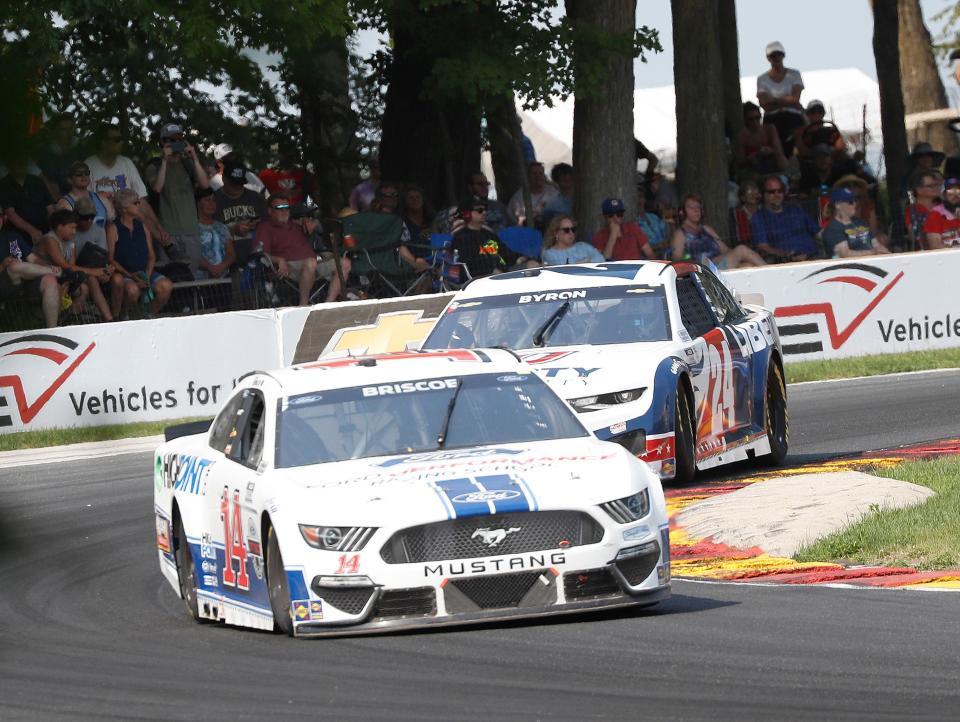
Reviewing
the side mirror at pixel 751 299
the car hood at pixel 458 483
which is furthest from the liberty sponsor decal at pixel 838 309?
the car hood at pixel 458 483

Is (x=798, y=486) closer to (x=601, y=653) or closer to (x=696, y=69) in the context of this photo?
(x=601, y=653)

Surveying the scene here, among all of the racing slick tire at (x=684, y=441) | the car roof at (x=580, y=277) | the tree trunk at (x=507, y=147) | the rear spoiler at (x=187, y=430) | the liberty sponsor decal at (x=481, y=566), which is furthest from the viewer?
the tree trunk at (x=507, y=147)

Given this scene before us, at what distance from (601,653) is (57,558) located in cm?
488

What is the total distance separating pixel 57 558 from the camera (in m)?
2.24

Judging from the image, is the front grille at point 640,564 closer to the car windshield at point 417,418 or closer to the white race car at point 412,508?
the white race car at point 412,508

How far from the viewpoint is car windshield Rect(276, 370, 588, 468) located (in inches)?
327

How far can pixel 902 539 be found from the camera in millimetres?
9258

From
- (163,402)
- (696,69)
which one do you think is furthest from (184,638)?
(696,69)

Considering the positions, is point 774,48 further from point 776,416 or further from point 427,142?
point 776,416

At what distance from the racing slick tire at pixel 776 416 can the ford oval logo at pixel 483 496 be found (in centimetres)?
632

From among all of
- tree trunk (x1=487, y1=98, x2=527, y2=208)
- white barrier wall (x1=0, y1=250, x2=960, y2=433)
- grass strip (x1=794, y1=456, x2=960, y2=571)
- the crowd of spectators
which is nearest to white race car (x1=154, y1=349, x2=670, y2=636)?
the crowd of spectators

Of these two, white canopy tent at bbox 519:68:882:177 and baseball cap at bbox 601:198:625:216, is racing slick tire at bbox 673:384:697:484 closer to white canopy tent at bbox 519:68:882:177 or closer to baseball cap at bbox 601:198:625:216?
baseball cap at bbox 601:198:625:216

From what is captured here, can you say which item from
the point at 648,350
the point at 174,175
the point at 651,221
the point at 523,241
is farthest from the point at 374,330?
the point at 174,175

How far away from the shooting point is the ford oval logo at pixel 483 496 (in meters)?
7.49
